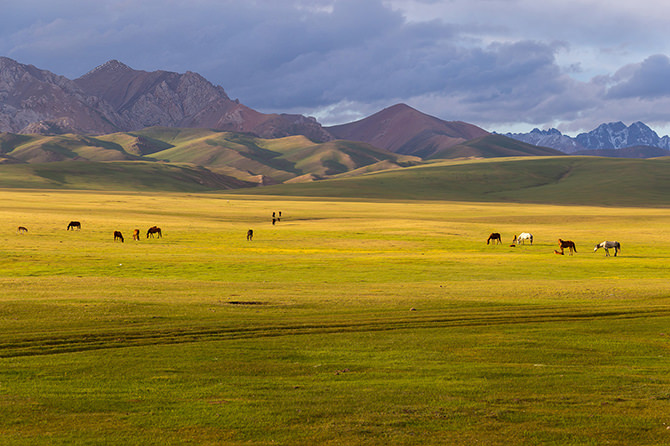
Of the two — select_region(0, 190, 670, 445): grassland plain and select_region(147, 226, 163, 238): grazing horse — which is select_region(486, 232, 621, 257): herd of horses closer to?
select_region(0, 190, 670, 445): grassland plain

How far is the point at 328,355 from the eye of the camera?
59.7 ft

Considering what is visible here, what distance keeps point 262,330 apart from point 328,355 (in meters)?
3.87

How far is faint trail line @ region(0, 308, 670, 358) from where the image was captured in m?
18.6

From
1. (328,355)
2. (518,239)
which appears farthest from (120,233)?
(328,355)

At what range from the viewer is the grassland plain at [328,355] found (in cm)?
1245

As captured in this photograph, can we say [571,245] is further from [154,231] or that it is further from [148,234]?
[148,234]

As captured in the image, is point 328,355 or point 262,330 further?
point 262,330

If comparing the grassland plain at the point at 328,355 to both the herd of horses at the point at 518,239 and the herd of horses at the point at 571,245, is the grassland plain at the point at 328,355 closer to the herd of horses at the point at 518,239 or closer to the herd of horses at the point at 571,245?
the herd of horses at the point at 571,245

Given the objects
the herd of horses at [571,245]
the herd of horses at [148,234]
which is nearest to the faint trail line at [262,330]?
the herd of horses at [571,245]

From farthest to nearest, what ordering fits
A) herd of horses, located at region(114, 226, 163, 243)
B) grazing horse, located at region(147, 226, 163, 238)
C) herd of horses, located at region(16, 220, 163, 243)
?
grazing horse, located at region(147, 226, 163, 238) < herd of horses, located at region(16, 220, 163, 243) < herd of horses, located at region(114, 226, 163, 243)

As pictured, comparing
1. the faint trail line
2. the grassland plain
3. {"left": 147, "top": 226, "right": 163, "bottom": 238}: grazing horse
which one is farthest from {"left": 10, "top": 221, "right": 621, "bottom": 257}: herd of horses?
the faint trail line

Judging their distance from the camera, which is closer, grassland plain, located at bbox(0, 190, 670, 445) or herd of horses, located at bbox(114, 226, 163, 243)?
grassland plain, located at bbox(0, 190, 670, 445)

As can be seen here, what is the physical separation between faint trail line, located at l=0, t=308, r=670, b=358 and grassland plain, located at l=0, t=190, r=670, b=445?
0.32 ft

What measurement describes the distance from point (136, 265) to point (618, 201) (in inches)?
7292
